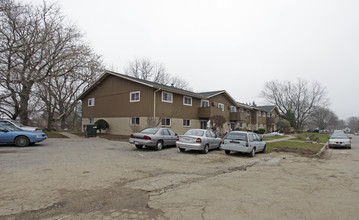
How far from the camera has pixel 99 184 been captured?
591 cm

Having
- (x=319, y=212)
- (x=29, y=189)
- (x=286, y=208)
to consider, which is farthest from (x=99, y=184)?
(x=319, y=212)

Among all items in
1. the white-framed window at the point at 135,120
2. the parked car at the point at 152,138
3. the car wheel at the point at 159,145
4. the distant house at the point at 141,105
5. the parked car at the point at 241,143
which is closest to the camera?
the parked car at the point at 241,143

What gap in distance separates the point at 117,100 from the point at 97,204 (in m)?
20.9

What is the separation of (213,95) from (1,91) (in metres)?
24.6

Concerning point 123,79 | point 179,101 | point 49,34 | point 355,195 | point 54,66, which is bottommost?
point 355,195

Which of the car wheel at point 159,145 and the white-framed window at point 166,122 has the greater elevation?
the white-framed window at point 166,122

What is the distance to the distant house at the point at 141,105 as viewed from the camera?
21.4 meters

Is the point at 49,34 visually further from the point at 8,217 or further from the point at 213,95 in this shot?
the point at 8,217

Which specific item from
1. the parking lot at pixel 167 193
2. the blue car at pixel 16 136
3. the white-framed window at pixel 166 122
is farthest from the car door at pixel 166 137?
the blue car at pixel 16 136

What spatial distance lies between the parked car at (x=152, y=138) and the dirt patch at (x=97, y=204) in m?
7.21

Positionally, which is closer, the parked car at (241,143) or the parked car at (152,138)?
the parked car at (241,143)

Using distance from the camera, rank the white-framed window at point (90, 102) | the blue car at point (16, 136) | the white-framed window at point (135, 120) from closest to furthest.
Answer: the blue car at point (16, 136)
the white-framed window at point (135, 120)
the white-framed window at point (90, 102)

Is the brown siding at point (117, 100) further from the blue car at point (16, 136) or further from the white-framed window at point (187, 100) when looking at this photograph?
the blue car at point (16, 136)

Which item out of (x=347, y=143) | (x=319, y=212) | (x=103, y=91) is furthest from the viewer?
(x=103, y=91)
